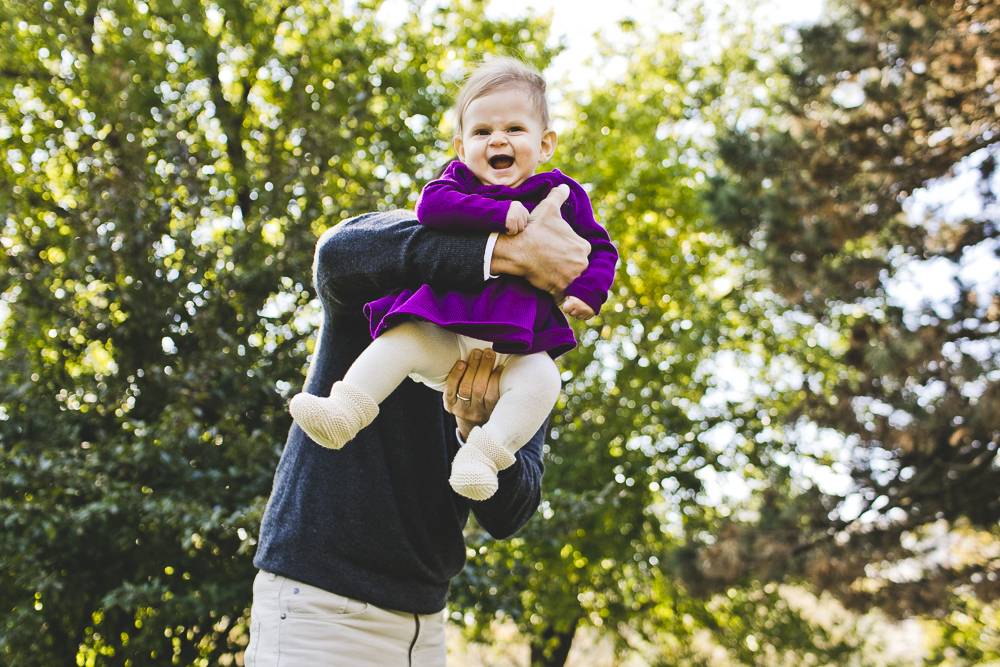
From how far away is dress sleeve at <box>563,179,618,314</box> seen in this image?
5.33ft

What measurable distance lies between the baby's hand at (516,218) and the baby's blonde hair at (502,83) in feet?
1.07

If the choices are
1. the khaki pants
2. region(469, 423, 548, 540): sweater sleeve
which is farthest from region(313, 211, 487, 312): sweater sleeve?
the khaki pants

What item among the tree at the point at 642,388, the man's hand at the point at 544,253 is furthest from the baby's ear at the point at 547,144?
the tree at the point at 642,388

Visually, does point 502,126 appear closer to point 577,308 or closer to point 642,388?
point 577,308

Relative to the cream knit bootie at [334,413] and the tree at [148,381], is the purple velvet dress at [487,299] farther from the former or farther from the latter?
the tree at [148,381]

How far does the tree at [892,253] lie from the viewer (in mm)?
5164

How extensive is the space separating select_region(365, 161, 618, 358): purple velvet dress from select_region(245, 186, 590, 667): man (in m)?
0.03

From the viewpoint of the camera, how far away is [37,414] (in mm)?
4008

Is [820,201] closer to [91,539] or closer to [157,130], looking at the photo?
[157,130]

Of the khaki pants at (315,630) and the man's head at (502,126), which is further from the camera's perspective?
the man's head at (502,126)

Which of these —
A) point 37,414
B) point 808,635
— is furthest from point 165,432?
point 808,635

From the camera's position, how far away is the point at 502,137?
1.71 meters

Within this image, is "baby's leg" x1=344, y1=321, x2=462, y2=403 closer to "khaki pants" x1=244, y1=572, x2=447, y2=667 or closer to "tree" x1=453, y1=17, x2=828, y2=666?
"khaki pants" x1=244, y1=572, x2=447, y2=667

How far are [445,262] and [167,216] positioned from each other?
11.0 ft
